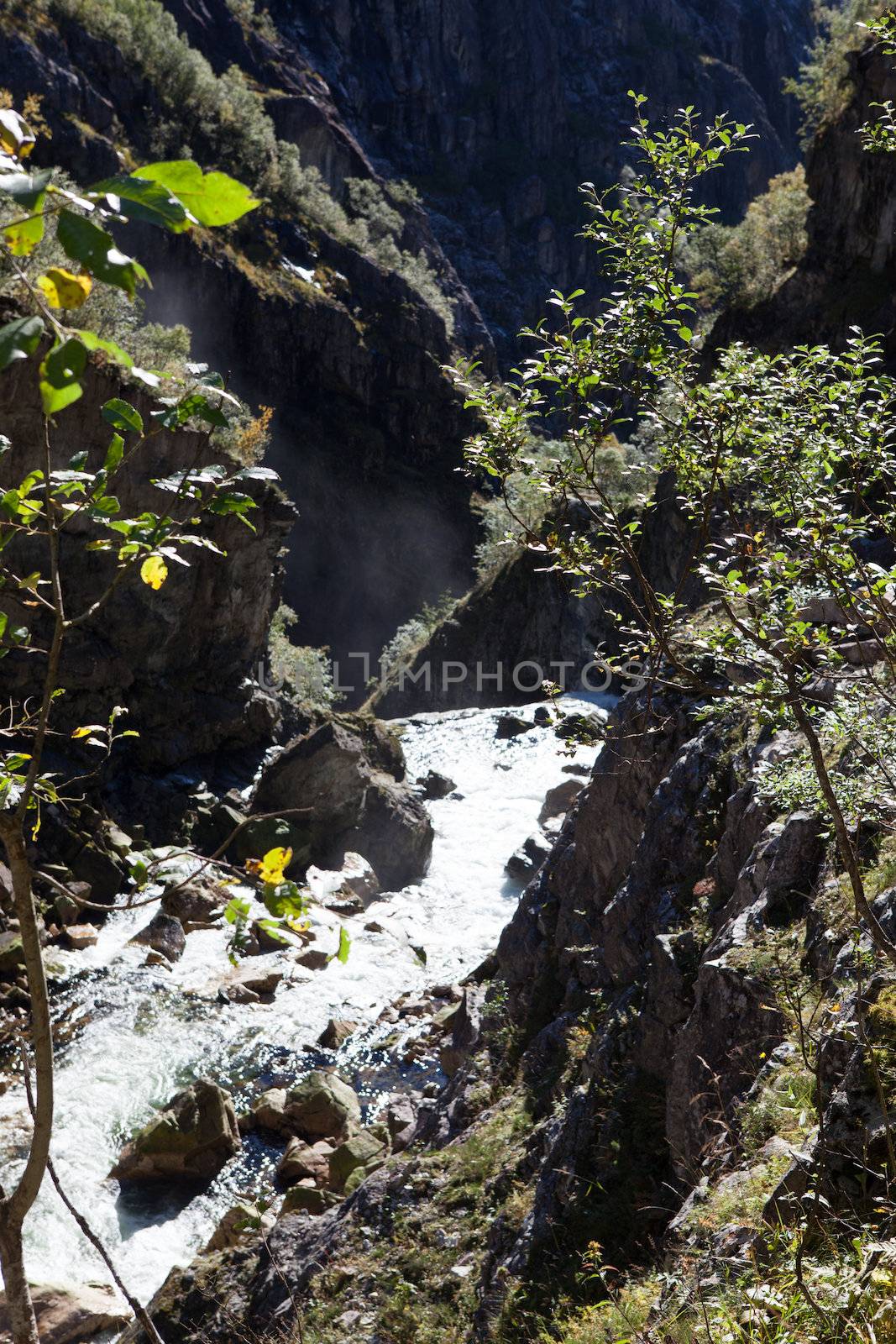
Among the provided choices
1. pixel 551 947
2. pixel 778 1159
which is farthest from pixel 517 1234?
pixel 551 947

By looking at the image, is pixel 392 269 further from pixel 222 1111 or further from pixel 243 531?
pixel 222 1111

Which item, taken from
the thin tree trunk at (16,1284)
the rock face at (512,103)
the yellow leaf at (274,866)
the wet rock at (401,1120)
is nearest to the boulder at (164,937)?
the wet rock at (401,1120)

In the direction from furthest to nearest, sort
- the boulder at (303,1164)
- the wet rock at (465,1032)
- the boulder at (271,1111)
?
the boulder at (271,1111)
the wet rock at (465,1032)
the boulder at (303,1164)

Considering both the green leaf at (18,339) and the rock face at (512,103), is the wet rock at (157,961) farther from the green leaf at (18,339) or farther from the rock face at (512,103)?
the rock face at (512,103)

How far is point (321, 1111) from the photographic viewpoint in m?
11.4

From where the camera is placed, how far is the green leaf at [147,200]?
1225 mm

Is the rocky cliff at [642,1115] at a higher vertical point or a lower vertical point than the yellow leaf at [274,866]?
lower

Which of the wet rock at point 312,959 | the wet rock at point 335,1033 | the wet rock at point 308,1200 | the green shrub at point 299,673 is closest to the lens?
the wet rock at point 308,1200

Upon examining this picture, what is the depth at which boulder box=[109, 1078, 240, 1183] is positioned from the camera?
10.4 meters

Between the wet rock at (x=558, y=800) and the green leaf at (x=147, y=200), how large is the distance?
23.5m

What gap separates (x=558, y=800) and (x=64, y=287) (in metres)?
23.9

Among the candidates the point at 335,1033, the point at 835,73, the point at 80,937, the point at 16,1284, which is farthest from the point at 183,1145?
the point at 835,73

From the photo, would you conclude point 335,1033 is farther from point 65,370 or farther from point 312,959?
point 65,370

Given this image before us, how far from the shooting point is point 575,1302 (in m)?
5.26
